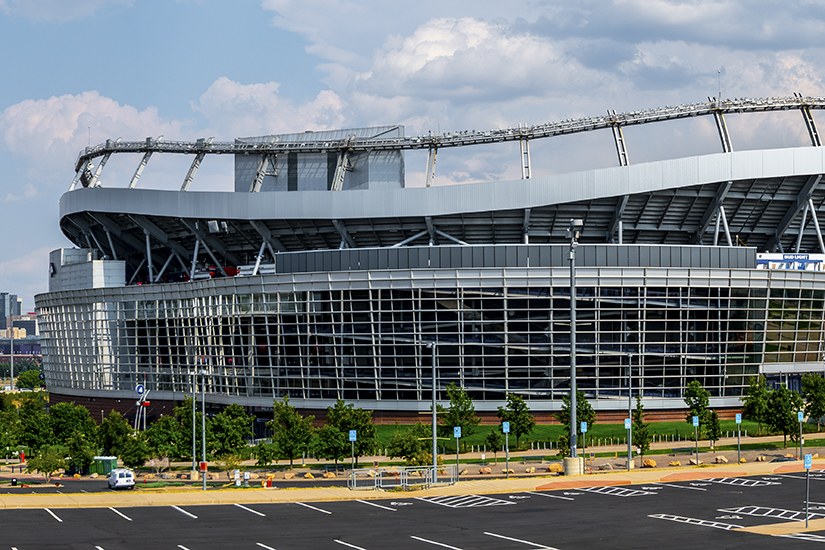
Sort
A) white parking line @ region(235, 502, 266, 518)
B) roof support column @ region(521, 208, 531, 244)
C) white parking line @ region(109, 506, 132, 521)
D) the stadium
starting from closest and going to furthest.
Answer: white parking line @ region(109, 506, 132, 521) → white parking line @ region(235, 502, 266, 518) → the stadium → roof support column @ region(521, 208, 531, 244)

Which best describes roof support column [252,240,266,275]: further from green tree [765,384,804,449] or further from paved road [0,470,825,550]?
paved road [0,470,825,550]

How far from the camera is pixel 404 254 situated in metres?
88.5

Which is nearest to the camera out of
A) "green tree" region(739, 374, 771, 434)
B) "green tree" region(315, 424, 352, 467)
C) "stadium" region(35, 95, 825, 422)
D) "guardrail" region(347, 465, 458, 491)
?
"guardrail" region(347, 465, 458, 491)

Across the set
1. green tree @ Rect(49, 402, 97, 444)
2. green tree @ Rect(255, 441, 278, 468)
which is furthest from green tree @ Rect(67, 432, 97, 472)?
green tree @ Rect(255, 441, 278, 468)

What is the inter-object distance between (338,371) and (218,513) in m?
46.5

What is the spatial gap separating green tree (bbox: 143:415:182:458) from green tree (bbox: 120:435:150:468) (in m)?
0.46

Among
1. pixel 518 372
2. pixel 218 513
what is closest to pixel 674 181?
pixel 518 372

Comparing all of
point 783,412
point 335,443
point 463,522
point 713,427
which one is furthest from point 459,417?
point 463,522

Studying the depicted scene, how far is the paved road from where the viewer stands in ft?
115

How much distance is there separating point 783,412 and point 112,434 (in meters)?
50.4

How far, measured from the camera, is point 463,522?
3997 cm

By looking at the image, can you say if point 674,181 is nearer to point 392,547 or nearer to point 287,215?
point 287,215

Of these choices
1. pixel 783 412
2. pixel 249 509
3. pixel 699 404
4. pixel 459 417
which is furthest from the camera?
pixel 459 417

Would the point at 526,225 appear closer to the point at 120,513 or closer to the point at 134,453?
the point at 134,453
